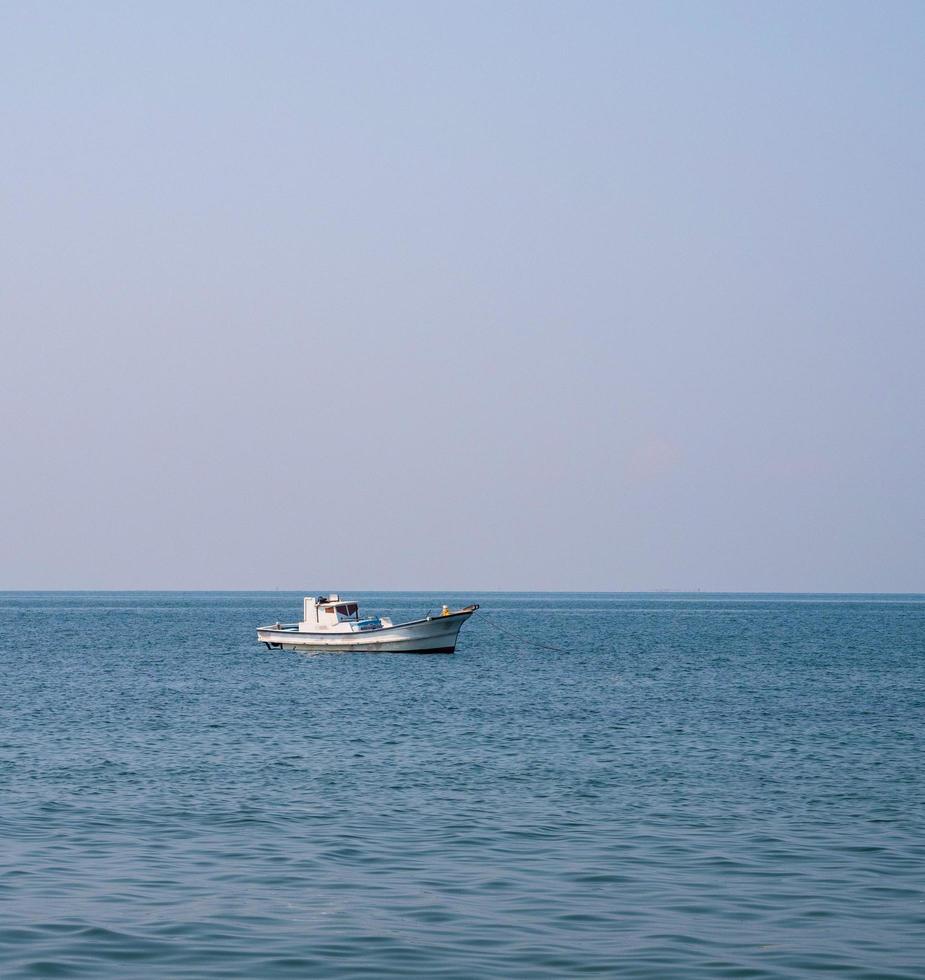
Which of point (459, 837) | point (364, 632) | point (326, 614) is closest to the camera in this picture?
point (459, 837)

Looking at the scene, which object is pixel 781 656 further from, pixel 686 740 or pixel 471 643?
pixel 686 740

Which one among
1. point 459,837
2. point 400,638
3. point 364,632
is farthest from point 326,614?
point 459,837

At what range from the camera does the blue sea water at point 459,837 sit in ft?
55.6

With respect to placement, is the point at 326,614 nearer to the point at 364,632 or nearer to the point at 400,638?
the point at 364,632

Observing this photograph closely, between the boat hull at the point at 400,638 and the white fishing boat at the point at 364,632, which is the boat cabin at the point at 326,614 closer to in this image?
the white fishing boat at the point at 364,632

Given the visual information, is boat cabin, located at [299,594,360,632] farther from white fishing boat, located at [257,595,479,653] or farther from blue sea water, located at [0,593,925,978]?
blue sea water, located at [0,593,925,978]

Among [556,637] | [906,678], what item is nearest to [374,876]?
[906,678]

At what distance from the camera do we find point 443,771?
33.2 meters

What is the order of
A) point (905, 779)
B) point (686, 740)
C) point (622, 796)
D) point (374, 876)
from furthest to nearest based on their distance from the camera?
point (686, 740)
point (905, 779)
point (622, 796)
point (374, 876)

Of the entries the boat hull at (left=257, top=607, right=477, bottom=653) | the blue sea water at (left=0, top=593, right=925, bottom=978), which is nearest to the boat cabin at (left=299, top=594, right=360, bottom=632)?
the boat hull at (left=257, top=607, right=477, bottom=653)

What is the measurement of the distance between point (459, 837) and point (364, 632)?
62.3 metres

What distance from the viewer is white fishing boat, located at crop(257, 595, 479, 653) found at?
86.2 meters

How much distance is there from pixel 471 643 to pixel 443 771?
79.7 meters

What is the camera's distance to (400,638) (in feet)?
283
